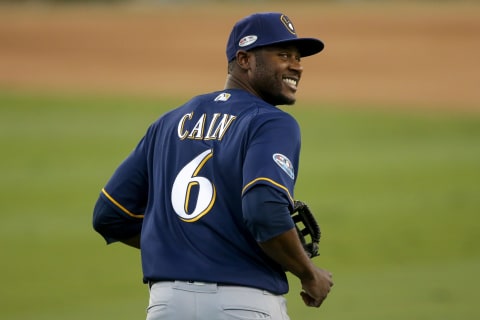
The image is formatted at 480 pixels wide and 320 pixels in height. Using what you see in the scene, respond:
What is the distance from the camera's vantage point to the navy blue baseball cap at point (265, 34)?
3.87 meters

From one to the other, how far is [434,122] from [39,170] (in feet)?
26.1

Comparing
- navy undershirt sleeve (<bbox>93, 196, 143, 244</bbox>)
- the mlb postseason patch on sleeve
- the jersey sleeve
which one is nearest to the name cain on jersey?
the jersey sleeve

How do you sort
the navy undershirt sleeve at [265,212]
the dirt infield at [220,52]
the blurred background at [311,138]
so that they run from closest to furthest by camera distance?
the navy undershirt sleeve at [265,212] < the blurred background at [311,138] < the dirt infield at [220,52]

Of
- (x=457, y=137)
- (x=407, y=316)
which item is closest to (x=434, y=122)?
(x=457, y=137)

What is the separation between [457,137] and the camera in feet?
55.5

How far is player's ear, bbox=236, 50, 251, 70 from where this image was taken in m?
3.93

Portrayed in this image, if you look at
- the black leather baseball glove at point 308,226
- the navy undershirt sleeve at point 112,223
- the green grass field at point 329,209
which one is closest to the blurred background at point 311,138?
the green grass field at point 329,209

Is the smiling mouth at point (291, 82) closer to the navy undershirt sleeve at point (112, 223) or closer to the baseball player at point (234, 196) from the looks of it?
the baseball player at point (234, 196)

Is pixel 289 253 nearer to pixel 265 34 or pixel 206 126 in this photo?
pixel 206 126

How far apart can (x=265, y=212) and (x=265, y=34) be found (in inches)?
31.2

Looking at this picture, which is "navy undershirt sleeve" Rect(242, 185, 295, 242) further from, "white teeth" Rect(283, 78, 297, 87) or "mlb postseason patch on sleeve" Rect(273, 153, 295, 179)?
"white teeth" Rect(283, 78, 297, 87)

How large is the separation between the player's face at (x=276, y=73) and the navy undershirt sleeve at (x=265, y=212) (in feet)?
1.87

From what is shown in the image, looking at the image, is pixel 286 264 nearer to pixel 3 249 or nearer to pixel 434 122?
pixel 3 249

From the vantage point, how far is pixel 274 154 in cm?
352
